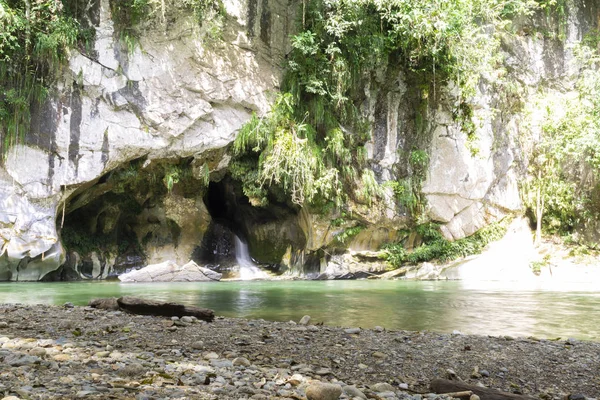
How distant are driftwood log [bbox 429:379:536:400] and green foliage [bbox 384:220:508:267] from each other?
1419 centimetres

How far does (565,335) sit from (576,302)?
3503 millimetres

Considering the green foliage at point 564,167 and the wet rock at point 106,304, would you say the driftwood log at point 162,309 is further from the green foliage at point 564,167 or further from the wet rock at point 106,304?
the green foliage at point 564,167

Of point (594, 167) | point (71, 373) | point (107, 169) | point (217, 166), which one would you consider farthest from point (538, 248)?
point (71, 373)

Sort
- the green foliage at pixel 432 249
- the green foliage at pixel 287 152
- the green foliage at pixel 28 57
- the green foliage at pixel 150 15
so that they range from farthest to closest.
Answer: the green foliage at pixel 432 249 → the green foliage at pixel 287 152 → the green foliage at pixel 150 15 → the green foliage at pixel 28 57

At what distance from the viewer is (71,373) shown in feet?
8.27

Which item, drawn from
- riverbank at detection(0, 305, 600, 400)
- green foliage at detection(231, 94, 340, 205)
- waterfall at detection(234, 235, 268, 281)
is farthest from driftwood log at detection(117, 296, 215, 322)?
waterfall at detection(234, 235, 268, 281)

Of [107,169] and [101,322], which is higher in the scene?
[107,169]

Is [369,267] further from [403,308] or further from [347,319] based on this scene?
[347,319]

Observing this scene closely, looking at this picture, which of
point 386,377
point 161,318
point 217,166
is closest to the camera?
point 386,377

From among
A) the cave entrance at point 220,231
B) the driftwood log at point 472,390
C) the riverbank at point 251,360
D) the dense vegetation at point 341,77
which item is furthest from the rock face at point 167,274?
the driftwood log at point 472,390

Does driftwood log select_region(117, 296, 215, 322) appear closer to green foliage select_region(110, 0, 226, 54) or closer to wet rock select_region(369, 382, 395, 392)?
wet rock select_region(369, 382, 395, 392)

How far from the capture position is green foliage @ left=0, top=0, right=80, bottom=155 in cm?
1212

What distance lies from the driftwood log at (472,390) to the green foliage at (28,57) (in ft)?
42.1

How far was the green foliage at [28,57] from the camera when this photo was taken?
1212 centimetres
